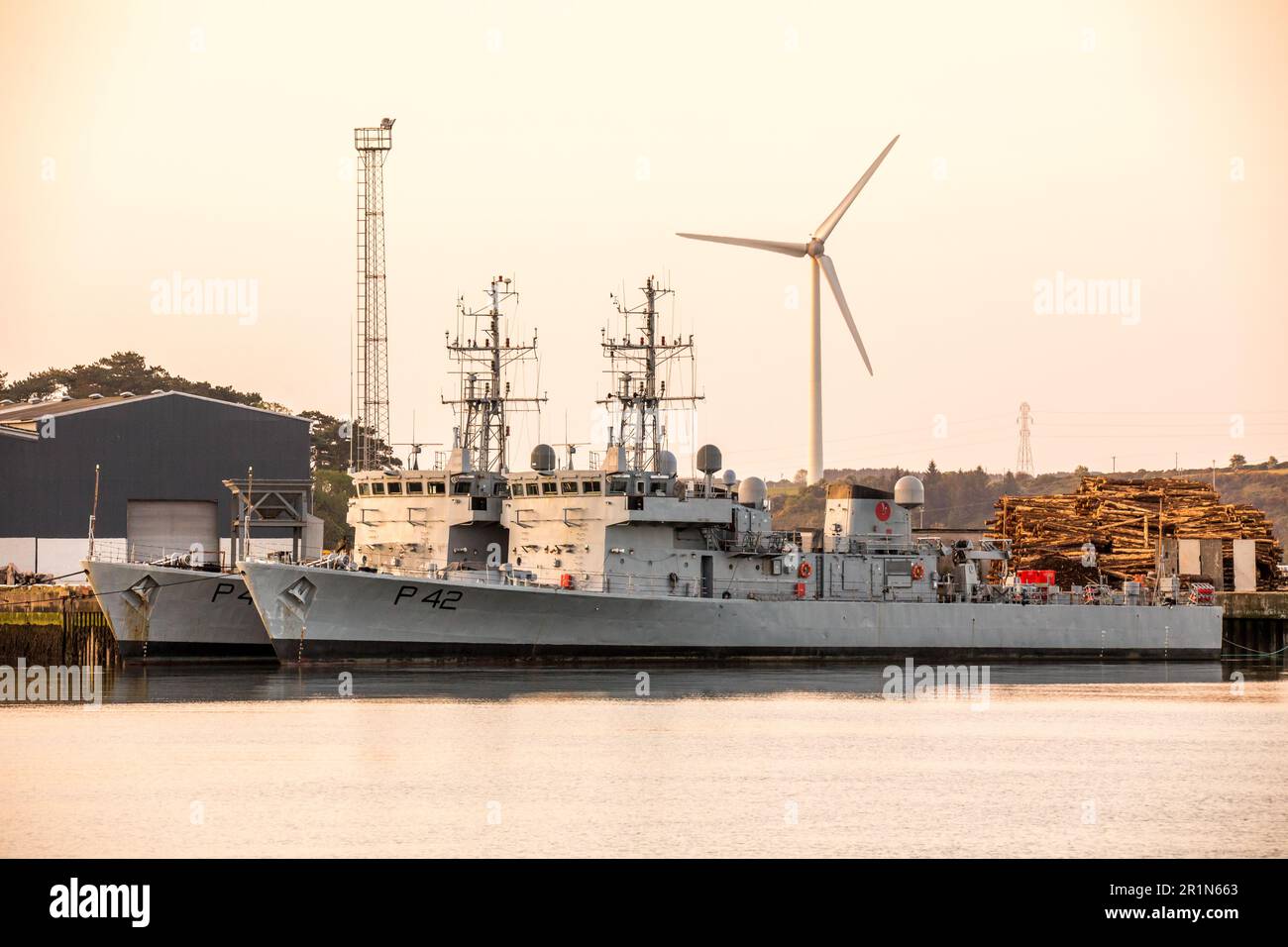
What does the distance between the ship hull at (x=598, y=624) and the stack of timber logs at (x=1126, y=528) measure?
11.4m

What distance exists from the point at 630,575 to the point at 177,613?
12672mm

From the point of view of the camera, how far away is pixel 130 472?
62.2 metres

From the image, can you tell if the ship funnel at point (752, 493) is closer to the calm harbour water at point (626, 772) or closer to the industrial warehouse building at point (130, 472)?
the calm harbour water at point (626, 772)

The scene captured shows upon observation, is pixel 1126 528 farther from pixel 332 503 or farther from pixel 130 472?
pixel 130 472

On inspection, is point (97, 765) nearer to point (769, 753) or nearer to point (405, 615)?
point (769, 753)

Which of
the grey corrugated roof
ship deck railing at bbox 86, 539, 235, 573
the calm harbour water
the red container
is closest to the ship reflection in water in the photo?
the calm harbour water

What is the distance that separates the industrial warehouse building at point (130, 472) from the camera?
59750 millimetres

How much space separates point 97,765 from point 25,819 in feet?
14.3

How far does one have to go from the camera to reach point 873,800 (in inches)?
984

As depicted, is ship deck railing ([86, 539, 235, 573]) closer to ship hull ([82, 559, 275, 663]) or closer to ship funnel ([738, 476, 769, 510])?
ship hull ([82, 559, 275, 663])

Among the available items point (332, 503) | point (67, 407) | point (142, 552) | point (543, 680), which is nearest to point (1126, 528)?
point (543, 680)

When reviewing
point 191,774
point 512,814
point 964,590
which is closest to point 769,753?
point 512,814

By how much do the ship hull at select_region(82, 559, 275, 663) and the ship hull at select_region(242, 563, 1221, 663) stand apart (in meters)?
4.49

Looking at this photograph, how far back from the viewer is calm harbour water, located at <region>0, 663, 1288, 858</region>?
22.0 metres
